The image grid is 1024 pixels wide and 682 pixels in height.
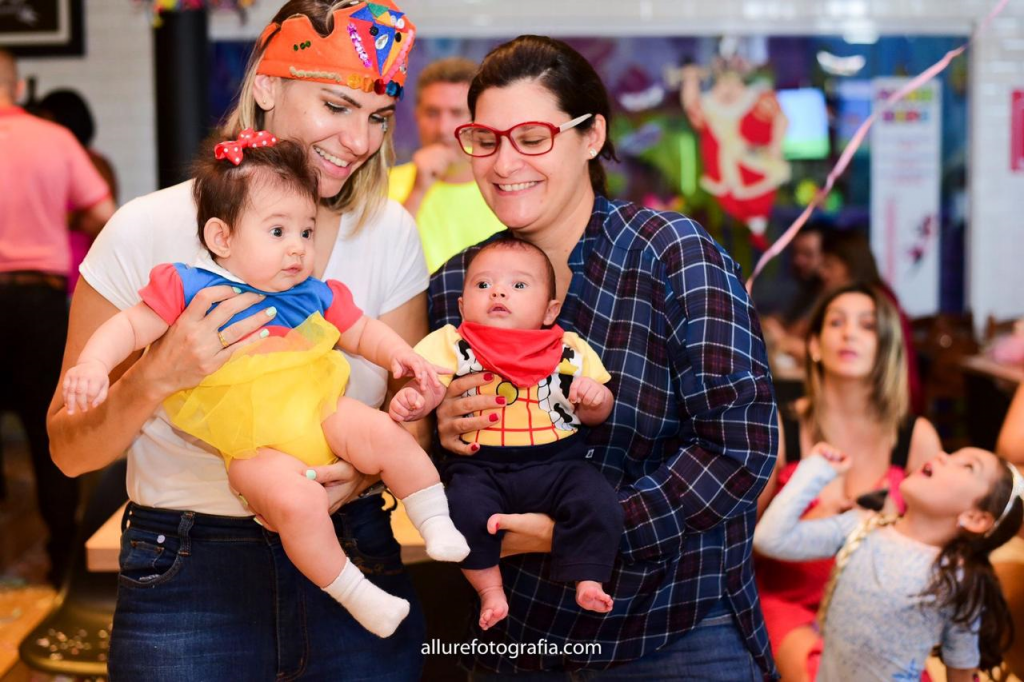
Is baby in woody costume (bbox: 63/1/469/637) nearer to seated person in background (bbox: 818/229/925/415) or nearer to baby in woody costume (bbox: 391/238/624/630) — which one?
baby in woody costume (bbox: 391/238/624/630)

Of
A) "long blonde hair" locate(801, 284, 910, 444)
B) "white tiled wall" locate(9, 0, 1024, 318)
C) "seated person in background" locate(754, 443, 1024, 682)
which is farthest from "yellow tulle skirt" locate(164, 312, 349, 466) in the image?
"white tiled wall" locate(9, 0, 1024, 318)

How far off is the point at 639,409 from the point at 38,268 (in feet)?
11.2

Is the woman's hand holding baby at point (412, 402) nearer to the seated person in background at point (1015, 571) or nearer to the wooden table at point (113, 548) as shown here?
the wooden table at point (113, 548)

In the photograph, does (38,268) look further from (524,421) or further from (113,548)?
(524,421)

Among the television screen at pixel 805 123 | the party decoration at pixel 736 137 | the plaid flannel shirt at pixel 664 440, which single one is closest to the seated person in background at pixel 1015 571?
the plaid flannel shirt at pixel 664 440

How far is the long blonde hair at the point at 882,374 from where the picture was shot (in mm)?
3199

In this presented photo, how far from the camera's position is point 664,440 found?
6.30 ft

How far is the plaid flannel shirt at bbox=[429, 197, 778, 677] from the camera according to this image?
1.79m

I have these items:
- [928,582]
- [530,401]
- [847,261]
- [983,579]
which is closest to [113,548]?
[530,401]

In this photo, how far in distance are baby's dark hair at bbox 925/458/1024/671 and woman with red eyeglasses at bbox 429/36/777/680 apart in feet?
2.32

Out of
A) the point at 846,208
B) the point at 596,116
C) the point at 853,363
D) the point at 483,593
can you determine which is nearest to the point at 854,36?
the point at 846,208

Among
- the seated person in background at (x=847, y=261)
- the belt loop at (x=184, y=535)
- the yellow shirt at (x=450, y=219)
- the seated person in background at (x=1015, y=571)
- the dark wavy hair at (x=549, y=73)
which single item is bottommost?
the seated person in background at (x=1015, y=571)

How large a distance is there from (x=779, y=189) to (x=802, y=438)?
140 inches

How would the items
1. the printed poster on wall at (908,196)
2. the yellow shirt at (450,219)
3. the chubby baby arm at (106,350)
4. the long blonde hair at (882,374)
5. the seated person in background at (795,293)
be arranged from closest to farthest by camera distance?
the chubby baby arm at (106,350) → the long blonde hair at (882,374) → the yellow shirt at (450,219) → the seated person in background at (795,293) → the printed poster on wall at (908,196)
